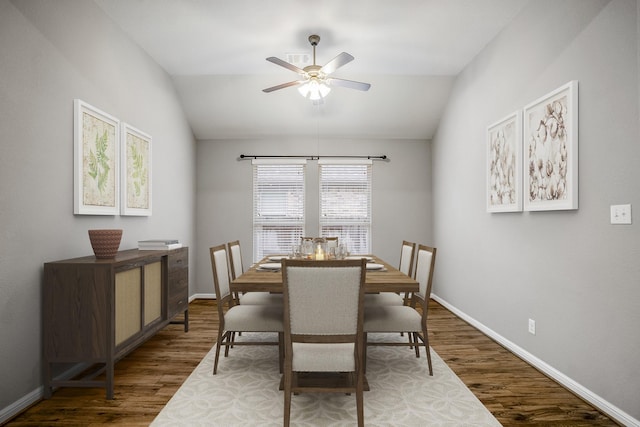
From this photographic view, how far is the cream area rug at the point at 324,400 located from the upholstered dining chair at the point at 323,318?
0.30 metres

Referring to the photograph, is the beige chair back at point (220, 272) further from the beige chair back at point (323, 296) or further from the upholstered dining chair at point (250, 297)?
the beige chair back at point (323, 296)

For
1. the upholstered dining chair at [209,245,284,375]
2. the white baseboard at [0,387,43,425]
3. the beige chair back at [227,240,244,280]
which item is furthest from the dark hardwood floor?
the beige chair back at [227,240,244,280]

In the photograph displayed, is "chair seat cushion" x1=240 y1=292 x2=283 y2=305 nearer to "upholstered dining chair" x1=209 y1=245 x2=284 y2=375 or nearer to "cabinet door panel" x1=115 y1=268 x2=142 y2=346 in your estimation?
"upholstered dining chair" x1=209 y1=245 x2=284 y2=375

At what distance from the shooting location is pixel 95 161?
311 cm

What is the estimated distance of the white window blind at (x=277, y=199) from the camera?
570cm

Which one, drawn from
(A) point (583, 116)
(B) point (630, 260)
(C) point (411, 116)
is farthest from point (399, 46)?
(B) point (630, 260)

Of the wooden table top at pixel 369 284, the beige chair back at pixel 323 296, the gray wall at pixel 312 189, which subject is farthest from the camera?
the gray wall at pixel 312 189

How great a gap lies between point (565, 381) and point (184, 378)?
2755mm

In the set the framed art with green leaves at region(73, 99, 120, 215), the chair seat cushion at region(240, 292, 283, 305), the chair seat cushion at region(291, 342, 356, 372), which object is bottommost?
the chair seat cushion at region(291, 342, 356, 372)

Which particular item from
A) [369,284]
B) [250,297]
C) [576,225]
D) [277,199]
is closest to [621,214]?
[576,225]

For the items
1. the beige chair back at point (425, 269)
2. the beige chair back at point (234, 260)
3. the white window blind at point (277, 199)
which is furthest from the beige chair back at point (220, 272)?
the white window blind at point (277, 199)

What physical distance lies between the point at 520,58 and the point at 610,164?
1.44 metres

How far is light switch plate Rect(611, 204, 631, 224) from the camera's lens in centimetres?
213

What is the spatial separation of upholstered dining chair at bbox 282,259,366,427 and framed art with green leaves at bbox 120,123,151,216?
2299 mm
